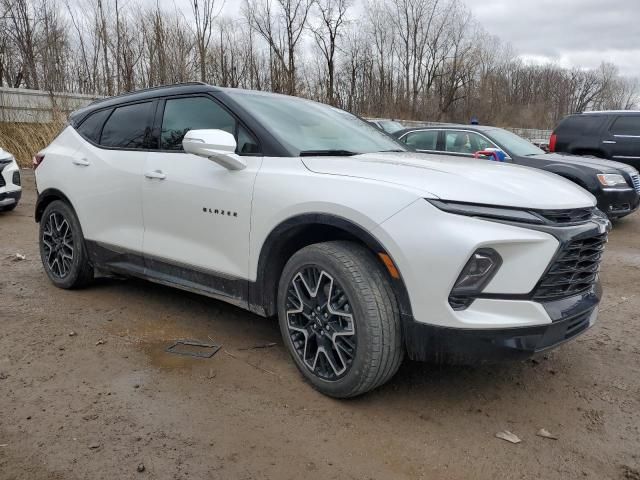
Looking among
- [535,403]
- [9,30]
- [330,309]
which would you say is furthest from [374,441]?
[9,30]

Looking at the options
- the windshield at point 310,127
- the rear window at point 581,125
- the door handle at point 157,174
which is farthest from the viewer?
the rear window at point 581,125

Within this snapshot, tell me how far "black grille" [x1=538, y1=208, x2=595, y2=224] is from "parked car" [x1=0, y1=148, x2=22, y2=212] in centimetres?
809

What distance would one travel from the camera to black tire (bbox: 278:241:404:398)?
8.22 feet

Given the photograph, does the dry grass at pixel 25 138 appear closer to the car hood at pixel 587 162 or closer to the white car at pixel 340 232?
the white car at pixel 340 232

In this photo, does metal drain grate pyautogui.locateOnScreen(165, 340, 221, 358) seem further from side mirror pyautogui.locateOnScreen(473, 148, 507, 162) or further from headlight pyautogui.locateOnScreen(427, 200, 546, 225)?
side mirror pyautogui.locateOnScreen(473, 148, 507, 162)

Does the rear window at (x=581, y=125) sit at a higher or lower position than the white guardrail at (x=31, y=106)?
lower

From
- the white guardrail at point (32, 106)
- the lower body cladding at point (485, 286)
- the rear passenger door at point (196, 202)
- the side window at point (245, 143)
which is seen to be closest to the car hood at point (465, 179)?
the lower body cladding at point (485, 286)

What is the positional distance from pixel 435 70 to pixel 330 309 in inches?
1529

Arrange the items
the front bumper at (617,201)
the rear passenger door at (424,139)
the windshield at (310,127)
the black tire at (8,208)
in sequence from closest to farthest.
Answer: the windshield at (310,127) → the front bumper at (617,201) → the black tire at (8,208) → the rear passenger door at (424,139)

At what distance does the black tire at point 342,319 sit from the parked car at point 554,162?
477 cm

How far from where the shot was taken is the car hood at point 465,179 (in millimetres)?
2391

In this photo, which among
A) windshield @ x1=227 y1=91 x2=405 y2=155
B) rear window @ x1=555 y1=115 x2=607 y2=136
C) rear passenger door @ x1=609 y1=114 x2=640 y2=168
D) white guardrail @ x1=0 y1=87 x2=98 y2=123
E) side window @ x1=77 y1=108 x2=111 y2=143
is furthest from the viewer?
white guardrail @ x1=0 y1=87 x2=98 y2=123

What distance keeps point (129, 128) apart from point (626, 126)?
983 centimetres

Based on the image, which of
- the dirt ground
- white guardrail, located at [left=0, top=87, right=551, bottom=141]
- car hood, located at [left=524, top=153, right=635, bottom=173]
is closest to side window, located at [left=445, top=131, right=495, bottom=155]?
car hood, located at [left=524, top=153, right=635, bottom=173]
